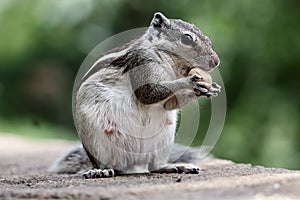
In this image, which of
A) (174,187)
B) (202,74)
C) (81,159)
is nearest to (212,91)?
(202,74)

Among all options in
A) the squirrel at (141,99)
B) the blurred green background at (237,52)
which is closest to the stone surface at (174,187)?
the squirrel at (141,99)

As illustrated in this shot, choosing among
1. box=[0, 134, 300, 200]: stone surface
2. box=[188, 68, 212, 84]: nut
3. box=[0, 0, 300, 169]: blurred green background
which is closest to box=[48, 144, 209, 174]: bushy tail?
box=[0, 134, 300, 200]: stone surface

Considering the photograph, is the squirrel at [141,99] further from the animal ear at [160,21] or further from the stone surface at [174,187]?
the stone surface at [174,187]

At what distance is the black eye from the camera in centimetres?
393

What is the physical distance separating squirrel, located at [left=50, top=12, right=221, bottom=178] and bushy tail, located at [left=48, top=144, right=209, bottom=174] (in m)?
0.53

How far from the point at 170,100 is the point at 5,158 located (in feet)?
7.29

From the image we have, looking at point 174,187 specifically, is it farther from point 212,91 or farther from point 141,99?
point 141,99

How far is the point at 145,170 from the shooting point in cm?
411

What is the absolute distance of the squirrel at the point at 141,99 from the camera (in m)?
3.84

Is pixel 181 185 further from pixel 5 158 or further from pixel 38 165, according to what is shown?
pixel 5 158

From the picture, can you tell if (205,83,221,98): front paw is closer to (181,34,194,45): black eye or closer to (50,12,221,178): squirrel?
(50,12,221,178): squirrel

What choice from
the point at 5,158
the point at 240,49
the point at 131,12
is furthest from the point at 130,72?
the point at 131,12

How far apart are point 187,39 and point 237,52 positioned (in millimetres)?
5589

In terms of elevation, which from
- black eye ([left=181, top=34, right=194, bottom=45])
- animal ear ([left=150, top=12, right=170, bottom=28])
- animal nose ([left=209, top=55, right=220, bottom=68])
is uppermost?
animal ear ([left=150, top=12, right=170, bottom=28])
